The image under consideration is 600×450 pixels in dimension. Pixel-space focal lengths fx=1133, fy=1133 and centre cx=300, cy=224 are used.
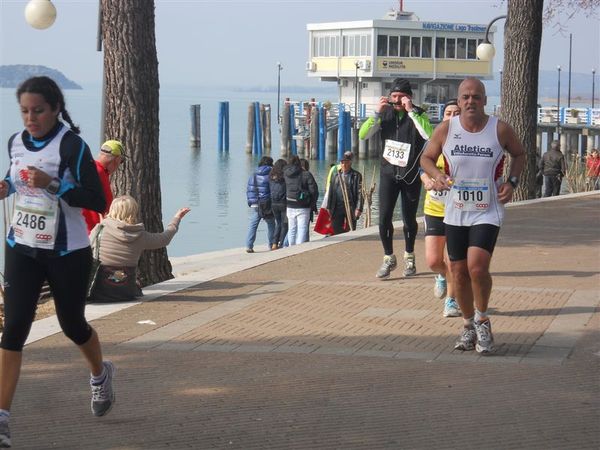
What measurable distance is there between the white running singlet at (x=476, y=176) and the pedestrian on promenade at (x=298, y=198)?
1147 centimetres

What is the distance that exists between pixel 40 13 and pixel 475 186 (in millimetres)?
11021

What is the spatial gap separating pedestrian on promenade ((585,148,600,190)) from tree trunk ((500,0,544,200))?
21.2 ft

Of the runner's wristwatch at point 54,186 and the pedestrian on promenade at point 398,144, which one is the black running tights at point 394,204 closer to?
the pedestrian on promenade at point 398,144

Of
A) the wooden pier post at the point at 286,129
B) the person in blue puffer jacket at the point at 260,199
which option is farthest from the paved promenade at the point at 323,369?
the wooden pier post at the point at 286,129

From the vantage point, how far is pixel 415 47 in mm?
76500

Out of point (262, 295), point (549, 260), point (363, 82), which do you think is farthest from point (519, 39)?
point (363, 82)

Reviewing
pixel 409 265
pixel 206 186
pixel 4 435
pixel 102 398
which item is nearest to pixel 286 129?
pixel 206 186

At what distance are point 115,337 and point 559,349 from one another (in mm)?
3103

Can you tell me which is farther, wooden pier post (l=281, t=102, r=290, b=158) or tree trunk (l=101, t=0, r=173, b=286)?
wooden pier post (l=281, t=102, r=290, b=158)

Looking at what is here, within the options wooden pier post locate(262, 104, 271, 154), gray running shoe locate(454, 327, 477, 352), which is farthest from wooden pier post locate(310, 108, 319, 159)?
gray running shoe locate(454, 327, 477, 352)

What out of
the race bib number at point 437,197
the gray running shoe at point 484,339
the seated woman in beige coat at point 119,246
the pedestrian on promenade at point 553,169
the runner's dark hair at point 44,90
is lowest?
the pedestrian on promenade at point 553,169

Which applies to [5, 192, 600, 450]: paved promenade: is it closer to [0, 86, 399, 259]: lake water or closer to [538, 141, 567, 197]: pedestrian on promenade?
[0, 86, 399, 259]: lake water

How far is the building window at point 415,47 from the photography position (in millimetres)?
76188

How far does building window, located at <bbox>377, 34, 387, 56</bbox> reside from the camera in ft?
246
